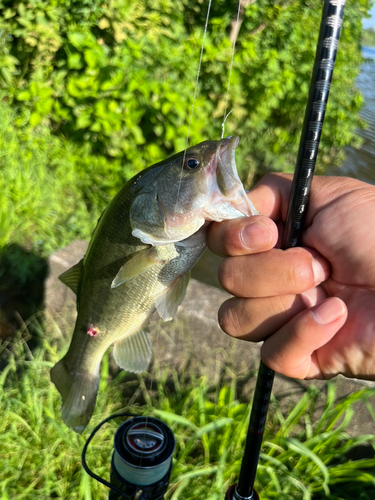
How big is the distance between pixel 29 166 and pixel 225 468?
2721 mm

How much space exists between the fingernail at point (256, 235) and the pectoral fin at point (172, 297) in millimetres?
301

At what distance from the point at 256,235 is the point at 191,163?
1.03 ft

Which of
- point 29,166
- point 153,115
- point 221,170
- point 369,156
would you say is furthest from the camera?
point 369,156

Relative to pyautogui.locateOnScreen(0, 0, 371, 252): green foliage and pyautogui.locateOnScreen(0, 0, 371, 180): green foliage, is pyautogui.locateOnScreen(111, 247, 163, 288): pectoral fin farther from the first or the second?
pyautogui.locateOnScreen(0, 0, 371, 180): green foliage

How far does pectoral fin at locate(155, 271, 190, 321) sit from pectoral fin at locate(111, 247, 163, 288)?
0.13 metres

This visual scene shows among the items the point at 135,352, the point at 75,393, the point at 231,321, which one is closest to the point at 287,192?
the point at 231,321

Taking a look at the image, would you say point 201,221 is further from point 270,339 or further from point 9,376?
point 9,376

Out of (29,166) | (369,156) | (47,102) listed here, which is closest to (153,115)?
(47,102)

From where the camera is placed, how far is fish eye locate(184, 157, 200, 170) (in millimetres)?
1337

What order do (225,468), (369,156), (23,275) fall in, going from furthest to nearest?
(369,156), (23,275), (225,468)

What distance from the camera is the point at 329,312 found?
1308 mm

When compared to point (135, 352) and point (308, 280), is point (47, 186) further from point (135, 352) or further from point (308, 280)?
point (308, 280)

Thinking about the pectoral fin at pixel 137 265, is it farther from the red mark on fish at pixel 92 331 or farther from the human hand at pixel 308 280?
the red mark on fish at pixel 92 331

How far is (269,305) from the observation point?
4.87 ft
